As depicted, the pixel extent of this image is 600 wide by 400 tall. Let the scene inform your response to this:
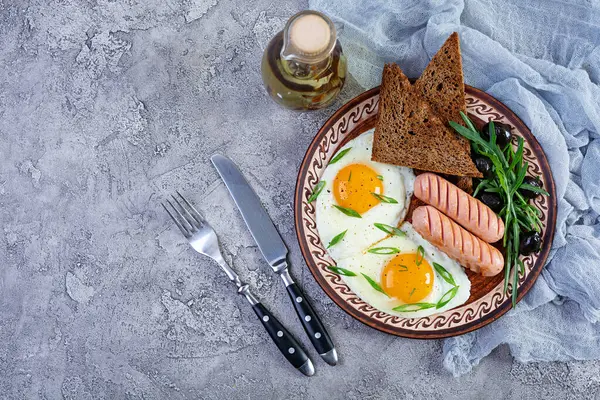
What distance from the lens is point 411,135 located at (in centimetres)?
282

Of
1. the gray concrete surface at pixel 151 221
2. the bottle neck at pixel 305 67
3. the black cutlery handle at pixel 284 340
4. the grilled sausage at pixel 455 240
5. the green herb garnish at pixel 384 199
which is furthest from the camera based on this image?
the gray concrete surface at pixel 151 221

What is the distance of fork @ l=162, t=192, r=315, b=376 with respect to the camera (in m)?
2.92

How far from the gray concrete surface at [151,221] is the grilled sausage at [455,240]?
0.60 metres

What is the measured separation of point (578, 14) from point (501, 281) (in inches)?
55.6

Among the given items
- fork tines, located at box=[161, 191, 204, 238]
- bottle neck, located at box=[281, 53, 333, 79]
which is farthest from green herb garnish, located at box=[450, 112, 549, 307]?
fork tines, located at box=[161, 191, 204, 238]

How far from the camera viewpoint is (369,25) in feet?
9.84

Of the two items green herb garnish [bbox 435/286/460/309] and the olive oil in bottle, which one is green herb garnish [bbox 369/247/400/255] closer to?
green herb garnish [bbox 435/286/460/309]

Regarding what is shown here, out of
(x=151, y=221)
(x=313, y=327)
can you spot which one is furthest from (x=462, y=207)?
(x=151, y=221)

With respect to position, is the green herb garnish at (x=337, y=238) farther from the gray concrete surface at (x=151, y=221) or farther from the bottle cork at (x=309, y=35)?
the bottle cork at (x=309, y=35)

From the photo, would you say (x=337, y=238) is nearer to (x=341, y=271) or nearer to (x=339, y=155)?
(x=341, y=271)

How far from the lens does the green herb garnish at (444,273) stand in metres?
2.77

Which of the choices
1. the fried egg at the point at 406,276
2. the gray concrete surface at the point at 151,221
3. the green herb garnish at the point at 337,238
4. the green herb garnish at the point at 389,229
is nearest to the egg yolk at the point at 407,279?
the fried egg at the point at 406,276

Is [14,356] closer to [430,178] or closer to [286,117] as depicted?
[286,117]

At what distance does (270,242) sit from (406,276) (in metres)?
0.71
